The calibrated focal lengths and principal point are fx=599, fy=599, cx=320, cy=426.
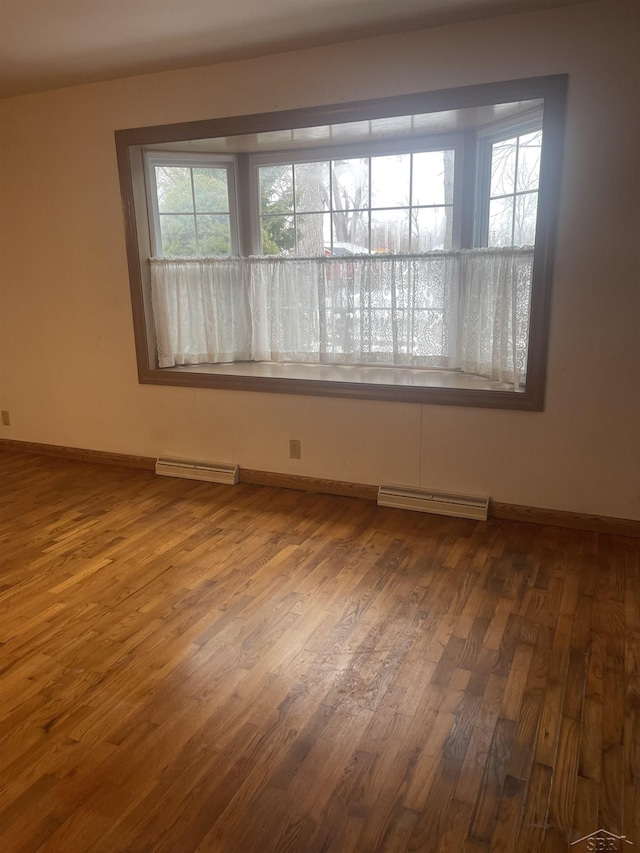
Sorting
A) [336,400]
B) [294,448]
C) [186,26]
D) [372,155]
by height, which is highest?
[186,26]

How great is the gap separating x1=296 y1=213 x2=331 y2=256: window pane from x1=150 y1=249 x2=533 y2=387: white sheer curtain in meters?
0.14

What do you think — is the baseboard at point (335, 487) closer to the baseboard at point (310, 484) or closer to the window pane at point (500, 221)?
the baseboard at point (310, 484)

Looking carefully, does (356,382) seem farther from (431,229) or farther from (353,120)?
(353,120)

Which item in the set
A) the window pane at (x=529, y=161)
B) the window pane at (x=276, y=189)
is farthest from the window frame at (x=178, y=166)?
the window pane at (x=529, y=161)

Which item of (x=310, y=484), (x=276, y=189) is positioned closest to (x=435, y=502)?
(x=310, y=484)

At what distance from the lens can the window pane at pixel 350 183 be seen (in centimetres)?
366

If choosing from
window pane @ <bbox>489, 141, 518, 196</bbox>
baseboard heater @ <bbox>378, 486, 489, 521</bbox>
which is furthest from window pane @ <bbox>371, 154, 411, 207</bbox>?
baseboard heater @ <bbox>378, 486, 489, 521</bbox>

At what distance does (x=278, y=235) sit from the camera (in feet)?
13.0

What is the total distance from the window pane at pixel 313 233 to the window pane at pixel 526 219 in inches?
45.6

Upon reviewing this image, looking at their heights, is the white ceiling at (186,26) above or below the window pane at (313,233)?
above

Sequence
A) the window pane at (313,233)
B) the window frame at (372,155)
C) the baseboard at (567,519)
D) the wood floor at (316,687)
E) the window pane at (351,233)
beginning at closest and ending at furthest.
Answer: the wood floor at (316,687) → the baseboard at (567,519) → the window frame at (372,155) → the window pane at (351,233) → the window pane at (313,233)

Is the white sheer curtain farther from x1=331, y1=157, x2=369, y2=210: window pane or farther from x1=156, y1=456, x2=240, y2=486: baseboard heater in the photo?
x1=156, y1=456, x2=240, y2=486: baseboard heater

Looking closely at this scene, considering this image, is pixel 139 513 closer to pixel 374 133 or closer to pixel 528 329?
pixel 528 329

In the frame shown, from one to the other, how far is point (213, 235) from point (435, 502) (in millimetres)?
2309
